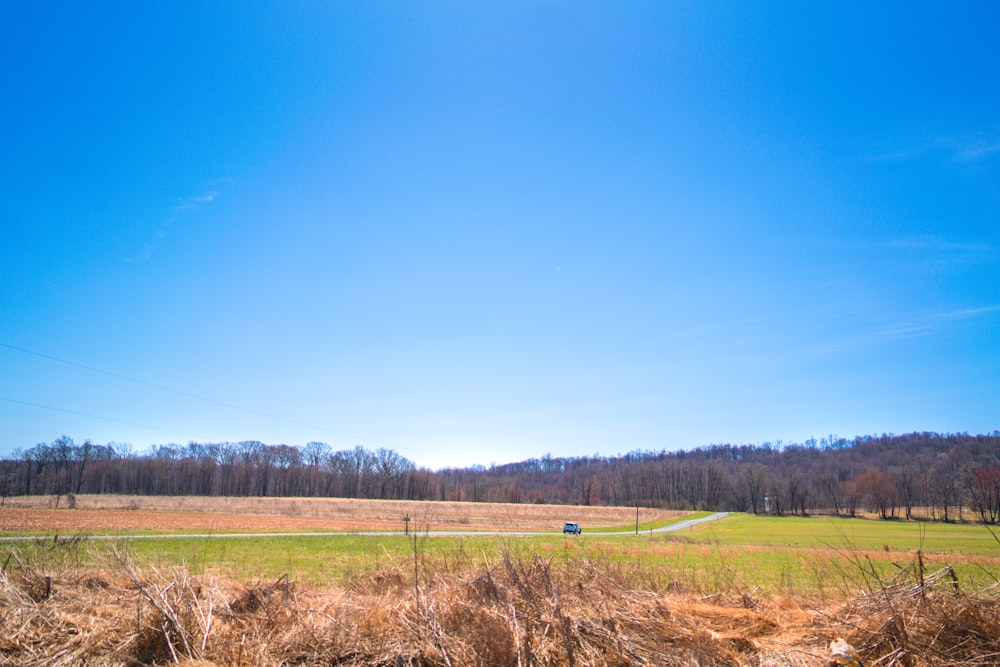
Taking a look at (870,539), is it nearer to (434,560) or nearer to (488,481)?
(434,560)

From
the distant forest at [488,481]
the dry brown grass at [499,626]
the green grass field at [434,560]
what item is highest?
the dry brown grass at [499,626]

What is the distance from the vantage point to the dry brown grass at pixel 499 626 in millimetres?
4734

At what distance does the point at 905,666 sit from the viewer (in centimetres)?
447

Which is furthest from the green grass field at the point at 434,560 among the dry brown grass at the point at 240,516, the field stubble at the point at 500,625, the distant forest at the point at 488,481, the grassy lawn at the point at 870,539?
the distant forest at the point at 488,481

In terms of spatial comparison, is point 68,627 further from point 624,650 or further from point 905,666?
point 905,666

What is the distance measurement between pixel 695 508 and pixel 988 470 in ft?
216

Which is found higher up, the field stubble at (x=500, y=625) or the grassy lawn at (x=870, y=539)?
the field stubble at (x=500, y=625)

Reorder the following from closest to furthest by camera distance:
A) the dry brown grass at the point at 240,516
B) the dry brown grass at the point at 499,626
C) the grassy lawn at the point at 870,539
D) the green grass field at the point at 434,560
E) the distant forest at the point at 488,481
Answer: the dry brown grass at the point at 499,626
the green grass field at the point at 434,560
the grassy lawn at the point at 870,539
the dry brown grass at the point at 240,516
the distant forest at the point at 488,481

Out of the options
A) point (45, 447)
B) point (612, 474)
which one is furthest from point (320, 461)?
point (612, 474)

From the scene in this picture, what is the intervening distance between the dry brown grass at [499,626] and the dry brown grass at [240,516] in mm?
13447

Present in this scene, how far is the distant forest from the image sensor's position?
124 m

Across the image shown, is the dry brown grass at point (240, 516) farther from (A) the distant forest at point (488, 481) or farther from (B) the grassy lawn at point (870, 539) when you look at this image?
(A) the distant forest at point (488, 481)

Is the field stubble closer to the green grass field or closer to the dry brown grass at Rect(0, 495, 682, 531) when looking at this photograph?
the green grass field

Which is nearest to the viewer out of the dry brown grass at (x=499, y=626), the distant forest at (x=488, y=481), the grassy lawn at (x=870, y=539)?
the dry brown grass at (x=499, y=626)
